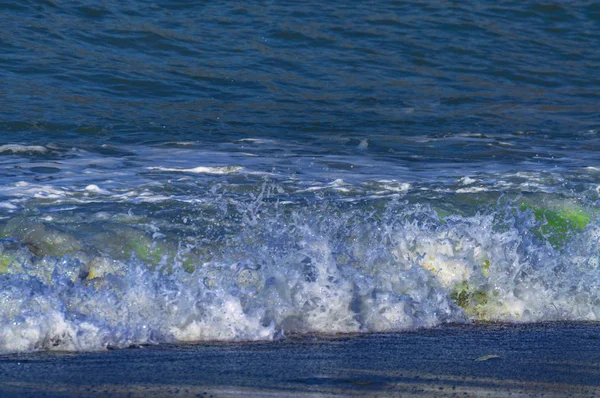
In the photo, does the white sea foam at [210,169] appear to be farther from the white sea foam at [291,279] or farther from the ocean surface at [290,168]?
the white sea foam at [291,279]

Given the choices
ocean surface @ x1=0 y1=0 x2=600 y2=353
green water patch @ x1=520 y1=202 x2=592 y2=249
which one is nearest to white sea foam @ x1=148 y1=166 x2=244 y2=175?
ocean surface @ x1=0 y1=0 x2=600 y2=353

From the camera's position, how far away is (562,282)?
5160 millimetres

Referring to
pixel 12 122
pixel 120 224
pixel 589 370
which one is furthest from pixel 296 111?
pixel 589 370

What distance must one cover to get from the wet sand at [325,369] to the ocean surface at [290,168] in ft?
0.80

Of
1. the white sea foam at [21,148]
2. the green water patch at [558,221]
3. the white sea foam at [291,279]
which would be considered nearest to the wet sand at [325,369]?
the white sea foam at [291,279]

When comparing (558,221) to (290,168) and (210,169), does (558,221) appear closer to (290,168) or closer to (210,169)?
(290,168)

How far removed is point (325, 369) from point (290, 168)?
12.5 ft

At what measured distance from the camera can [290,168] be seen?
7328 millimetres

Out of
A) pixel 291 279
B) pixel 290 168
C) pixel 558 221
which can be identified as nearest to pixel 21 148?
pixel 290 168

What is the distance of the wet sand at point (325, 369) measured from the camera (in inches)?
131

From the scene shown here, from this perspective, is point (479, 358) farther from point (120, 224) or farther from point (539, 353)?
point (120, 224)

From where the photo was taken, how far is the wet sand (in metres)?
3.33

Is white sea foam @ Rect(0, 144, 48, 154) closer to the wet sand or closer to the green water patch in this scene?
the green water patch

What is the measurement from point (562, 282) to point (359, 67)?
21.9 feet
